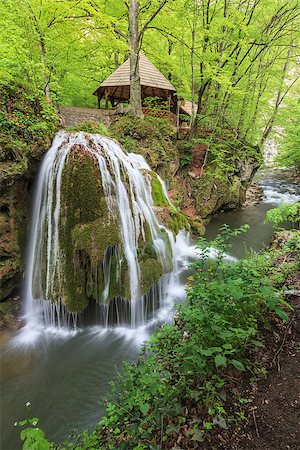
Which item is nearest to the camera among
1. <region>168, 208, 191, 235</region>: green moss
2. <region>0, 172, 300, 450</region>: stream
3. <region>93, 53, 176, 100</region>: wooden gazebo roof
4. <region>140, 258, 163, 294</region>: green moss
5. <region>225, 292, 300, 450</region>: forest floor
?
<region>225, 292, 300, 450</region>: forest floor

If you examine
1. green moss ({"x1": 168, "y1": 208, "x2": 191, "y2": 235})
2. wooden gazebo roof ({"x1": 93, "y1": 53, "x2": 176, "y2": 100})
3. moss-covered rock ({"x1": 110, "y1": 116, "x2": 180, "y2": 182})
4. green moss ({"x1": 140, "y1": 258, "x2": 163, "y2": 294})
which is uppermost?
wooden gazebo roof ({"x1": 93, "y1": 53, "x2": 176, "y2": 100})

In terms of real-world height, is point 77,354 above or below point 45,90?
below

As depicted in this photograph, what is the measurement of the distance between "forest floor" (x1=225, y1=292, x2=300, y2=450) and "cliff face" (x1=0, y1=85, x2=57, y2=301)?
510 centimetres

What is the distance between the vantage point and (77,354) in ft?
15.5

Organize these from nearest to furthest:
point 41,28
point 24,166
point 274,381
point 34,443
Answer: point 34,443 → point 274,381 → point 24,166 → point 41,28

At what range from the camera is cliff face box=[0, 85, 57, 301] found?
5391 millimetres

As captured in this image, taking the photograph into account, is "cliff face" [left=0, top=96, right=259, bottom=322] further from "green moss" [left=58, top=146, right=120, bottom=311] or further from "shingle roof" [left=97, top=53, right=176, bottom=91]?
"shingle roof" [left=97, top=53, right=176, bottom=91]

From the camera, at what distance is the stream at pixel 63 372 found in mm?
3578

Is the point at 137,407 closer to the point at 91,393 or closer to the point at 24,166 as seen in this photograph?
the point at 91,393

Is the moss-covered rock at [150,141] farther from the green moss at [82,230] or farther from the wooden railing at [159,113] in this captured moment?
the green moss at [82,230]

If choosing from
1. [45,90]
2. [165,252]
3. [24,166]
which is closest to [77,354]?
[165,252]

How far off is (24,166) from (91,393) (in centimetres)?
453

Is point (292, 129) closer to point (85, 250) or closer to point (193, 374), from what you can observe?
point (85, 250)

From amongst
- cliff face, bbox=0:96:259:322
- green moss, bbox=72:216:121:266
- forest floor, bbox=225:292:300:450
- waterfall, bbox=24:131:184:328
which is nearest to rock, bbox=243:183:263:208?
cliff face, bbox=0:96:259:322
